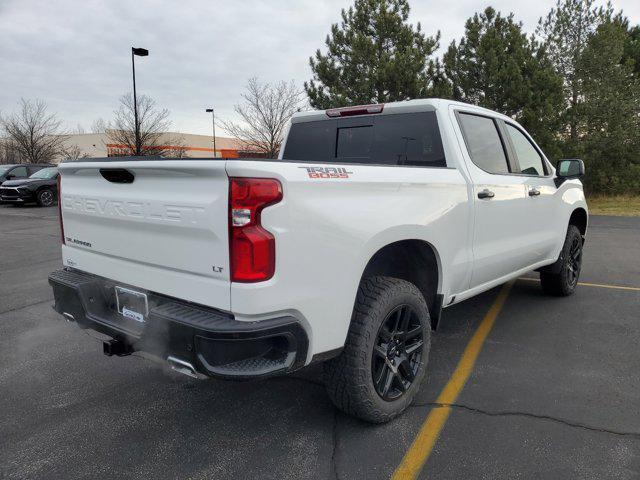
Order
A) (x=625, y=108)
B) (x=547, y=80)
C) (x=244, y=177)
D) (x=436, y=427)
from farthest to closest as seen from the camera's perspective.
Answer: (x=625, y=108) → (x=547, y=80) → (x=436, y=427) → (x=244, y=177)

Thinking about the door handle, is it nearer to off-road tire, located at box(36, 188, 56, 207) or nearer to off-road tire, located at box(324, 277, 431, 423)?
off-road tire, located at box(324, 277, 431, 423)

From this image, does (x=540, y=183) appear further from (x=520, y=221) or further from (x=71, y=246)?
(x=71, y=246)

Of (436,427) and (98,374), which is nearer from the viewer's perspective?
(436,427)

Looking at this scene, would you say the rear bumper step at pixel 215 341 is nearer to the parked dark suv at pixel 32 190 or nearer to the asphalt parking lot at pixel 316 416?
the asphalt parking lot at pixel 316 416

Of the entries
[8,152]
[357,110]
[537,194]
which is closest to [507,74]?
[537,194]

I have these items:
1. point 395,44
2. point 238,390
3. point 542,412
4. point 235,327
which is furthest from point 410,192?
point 395,44

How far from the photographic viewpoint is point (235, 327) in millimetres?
2127

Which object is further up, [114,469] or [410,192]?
[410,192]

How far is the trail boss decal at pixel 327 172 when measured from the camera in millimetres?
2323

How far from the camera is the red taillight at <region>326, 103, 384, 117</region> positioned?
3.86 m

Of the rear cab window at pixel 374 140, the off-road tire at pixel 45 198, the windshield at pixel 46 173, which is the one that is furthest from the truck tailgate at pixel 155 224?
the windshield at pixel 46 173

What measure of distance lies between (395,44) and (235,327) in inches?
719

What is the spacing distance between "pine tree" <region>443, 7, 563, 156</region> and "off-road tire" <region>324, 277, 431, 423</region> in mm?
16661

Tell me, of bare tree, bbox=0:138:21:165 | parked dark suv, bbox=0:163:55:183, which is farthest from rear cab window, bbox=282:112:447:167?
bare tree, bbox=0:138:21:165
